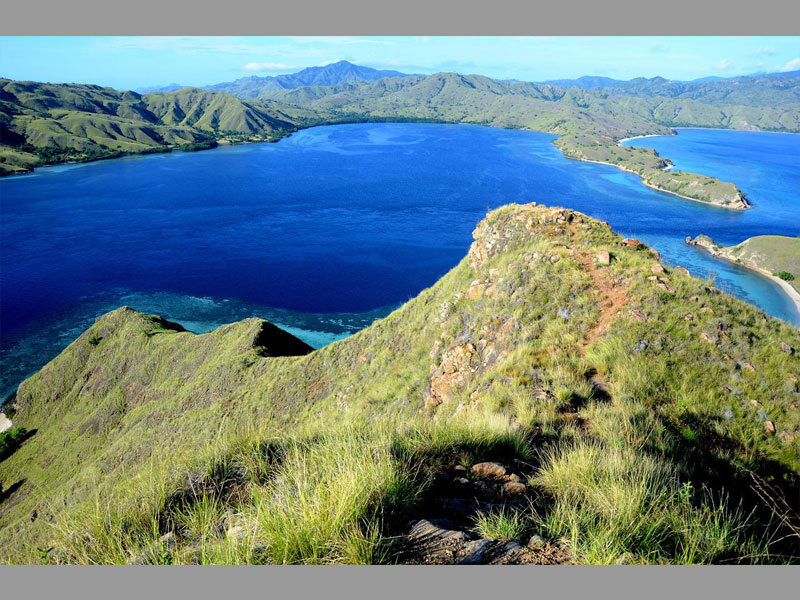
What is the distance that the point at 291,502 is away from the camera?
4.16m

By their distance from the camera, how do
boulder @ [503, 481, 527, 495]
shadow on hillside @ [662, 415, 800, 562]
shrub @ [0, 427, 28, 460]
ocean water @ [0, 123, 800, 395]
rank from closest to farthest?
boulder @ [503, 481, 527, 495], shadow on hillside @ [662, 415, 800, 562], shrub @ [0, 427, 28, 460], ocean water @ [0, 123, 800, 395]

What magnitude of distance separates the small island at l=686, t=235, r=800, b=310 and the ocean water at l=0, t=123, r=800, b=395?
2.93 m

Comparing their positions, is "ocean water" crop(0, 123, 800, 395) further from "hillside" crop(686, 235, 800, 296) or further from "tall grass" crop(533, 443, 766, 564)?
"tall grass" crop(533, 443, 766, 564)

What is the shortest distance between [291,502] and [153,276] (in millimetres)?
93881

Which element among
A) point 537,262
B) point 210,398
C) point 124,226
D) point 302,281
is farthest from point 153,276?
point 537,262

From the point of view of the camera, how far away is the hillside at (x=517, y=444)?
389 cm

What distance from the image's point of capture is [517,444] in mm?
6270

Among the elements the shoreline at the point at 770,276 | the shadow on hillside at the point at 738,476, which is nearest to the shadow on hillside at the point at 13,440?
the shadow on hillside at the point at 738,476

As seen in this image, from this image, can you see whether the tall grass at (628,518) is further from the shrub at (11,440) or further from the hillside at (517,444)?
the shrub at (11,440)

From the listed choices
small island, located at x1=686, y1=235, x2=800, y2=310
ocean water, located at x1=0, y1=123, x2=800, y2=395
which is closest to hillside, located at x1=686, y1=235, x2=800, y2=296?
small island, located at x1=686, y1=235, x2=800, y2=310

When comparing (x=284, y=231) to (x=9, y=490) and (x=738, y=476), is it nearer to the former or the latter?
(x=9, y=490)

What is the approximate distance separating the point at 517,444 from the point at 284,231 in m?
109

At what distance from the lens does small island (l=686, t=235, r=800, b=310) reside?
83356 mm

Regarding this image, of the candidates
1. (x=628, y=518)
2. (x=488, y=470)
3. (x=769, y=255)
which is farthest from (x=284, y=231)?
(x=769, y=255)
